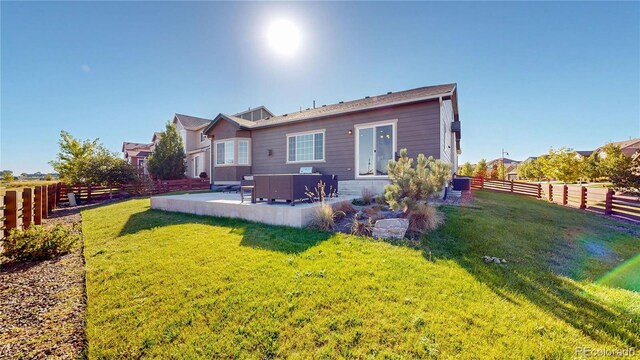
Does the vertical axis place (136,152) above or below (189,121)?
below

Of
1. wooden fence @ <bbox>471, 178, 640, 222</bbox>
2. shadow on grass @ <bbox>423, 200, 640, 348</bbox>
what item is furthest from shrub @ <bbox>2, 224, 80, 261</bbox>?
wooden fence @ <bbox>471, 178, 640, 222</bbox>

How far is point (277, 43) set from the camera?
37.2 feet

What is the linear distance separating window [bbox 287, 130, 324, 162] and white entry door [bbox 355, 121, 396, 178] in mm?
1883

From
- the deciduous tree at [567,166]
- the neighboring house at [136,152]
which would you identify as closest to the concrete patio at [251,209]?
the neighboring house at [136,152]

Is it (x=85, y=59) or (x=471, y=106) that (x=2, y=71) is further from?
(x=471, y=106)

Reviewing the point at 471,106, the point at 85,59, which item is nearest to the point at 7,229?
the point at 85,59

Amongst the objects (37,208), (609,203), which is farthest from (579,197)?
(37,208)

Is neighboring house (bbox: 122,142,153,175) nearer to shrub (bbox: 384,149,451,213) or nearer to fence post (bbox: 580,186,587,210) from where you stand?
shrub (bbox: 384,149,451,213)

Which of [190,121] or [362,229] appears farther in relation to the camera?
[190,121]

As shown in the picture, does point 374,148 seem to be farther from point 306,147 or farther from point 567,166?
point 567,166

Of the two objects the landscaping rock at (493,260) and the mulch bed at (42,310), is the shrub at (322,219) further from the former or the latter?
the mulch bed at (42,310)

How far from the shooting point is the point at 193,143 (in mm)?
26766

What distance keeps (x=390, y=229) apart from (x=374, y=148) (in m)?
5.20

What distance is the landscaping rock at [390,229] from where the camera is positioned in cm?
483
